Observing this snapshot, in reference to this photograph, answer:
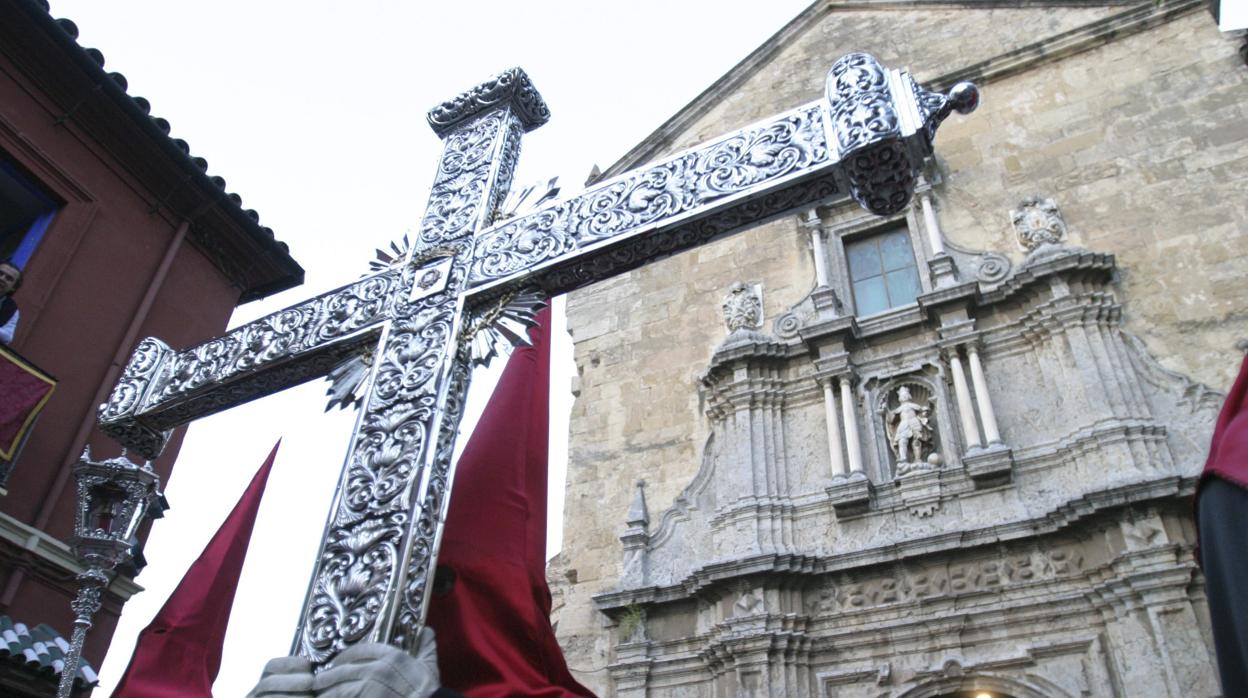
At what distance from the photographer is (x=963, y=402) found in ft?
25.7

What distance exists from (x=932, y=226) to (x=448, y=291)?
23.5ft

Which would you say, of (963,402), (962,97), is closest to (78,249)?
(962,97)

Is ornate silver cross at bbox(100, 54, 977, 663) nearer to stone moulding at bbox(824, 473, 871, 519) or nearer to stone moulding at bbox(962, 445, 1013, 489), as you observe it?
stone moulding at bbox(824, 473, 871, 519)

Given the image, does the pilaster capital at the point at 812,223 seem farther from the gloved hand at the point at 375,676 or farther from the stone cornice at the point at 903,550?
the gloved hand at the point at 375,676

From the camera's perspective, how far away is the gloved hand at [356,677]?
6.52ft

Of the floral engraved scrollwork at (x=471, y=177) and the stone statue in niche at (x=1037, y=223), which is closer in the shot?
the floral engraved scrollwork at (x=471, y=177)

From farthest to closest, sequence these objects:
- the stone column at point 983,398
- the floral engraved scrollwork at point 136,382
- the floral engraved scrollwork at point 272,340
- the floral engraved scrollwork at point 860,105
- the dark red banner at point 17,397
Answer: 1. the stone column at point 983,398
2. the dark red banner at point 17,397
3. the floral engraved scrollwork at point 136,382
4. the floral engraved scrollwork at point 272,340
5. the floral engraved scrollwork at point 860,105

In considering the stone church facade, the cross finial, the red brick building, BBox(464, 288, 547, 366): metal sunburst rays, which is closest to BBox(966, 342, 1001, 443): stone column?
the stone church facade

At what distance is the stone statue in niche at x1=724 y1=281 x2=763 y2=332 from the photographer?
937 cm

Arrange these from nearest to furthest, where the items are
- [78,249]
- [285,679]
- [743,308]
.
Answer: [285,679]
[78,249]
[743,308]

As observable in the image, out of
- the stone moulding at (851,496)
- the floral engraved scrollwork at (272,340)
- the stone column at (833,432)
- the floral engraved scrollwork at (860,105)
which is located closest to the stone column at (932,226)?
the stone column at (833,432)

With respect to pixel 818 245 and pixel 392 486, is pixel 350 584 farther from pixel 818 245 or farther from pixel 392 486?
pixel 818 245

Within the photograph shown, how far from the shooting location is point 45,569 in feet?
19.0

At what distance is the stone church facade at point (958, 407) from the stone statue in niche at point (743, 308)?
36mm
